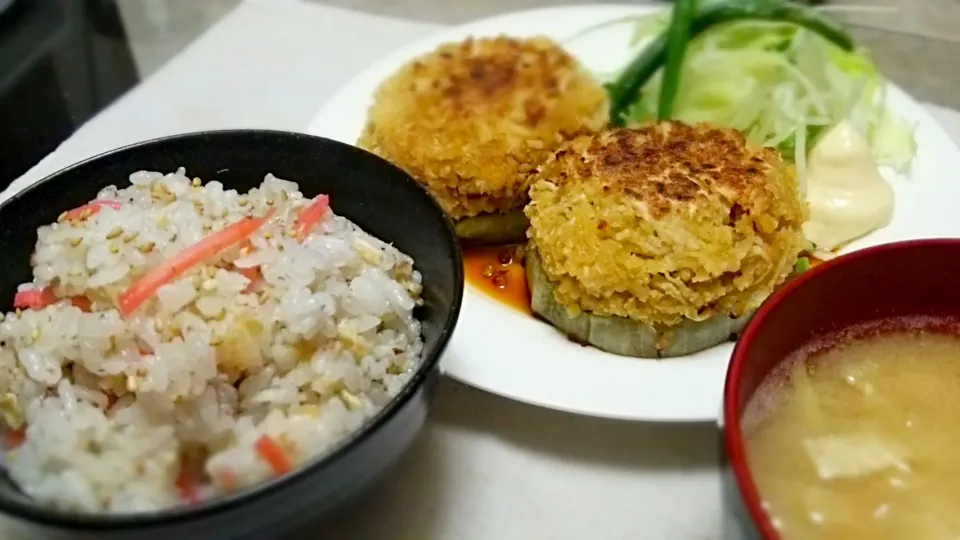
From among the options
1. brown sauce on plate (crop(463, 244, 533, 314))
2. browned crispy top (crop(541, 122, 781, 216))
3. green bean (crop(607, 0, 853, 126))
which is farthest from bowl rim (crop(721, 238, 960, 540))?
green bean (crop(607, 0, 853, 126))

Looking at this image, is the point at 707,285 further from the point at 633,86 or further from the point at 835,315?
the point at 633,86

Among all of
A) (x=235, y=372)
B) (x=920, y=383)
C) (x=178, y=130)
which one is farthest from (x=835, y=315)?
(x=178, y=130)

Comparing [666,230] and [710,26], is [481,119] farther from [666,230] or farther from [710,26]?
[710,26]

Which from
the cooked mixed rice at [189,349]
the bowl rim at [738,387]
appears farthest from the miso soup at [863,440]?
the cooked mixed rice at [189,349]

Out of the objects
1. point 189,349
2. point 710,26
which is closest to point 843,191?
point 710,26

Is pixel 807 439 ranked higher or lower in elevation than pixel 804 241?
higher

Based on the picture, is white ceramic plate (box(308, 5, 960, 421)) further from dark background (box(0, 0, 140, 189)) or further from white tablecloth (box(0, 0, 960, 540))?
dark background (box(0, 0, 140, 189))

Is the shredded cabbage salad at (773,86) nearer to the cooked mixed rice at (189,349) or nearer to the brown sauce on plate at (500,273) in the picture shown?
the brown sauce on plate at (500,273)
